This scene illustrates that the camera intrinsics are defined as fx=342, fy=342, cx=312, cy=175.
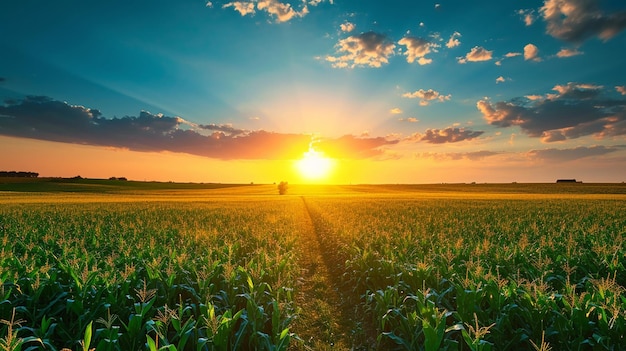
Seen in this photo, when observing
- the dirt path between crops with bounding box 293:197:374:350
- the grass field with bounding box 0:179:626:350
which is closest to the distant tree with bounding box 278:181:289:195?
the dirt path between crops with bounding box 293:197:374:350

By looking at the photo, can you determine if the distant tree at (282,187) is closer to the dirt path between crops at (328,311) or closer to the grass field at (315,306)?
the dirt path between crops at (328,311)

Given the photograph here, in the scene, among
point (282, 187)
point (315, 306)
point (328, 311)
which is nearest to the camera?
point (328, 311)

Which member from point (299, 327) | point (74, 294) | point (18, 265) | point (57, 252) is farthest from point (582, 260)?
point (57, 252)

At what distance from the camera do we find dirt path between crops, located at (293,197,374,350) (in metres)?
8.52

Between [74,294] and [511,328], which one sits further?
[74,294]

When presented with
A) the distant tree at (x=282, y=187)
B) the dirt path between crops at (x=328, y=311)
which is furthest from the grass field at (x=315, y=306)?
the distant tree at (x=282, y=187)

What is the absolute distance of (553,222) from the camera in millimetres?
25438

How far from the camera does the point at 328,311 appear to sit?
1064 cm

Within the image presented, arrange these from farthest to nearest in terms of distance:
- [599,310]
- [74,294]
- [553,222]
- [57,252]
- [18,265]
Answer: [553,222] → [57,252] → [18,265] → [74,294] → [599,310]

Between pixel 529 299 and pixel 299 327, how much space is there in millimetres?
5638

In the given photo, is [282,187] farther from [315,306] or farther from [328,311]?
[328,311]

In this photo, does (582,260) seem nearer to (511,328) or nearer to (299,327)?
(511,328)

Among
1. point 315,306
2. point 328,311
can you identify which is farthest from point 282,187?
point 328,311

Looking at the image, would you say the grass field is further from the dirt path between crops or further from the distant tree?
the distant tree
